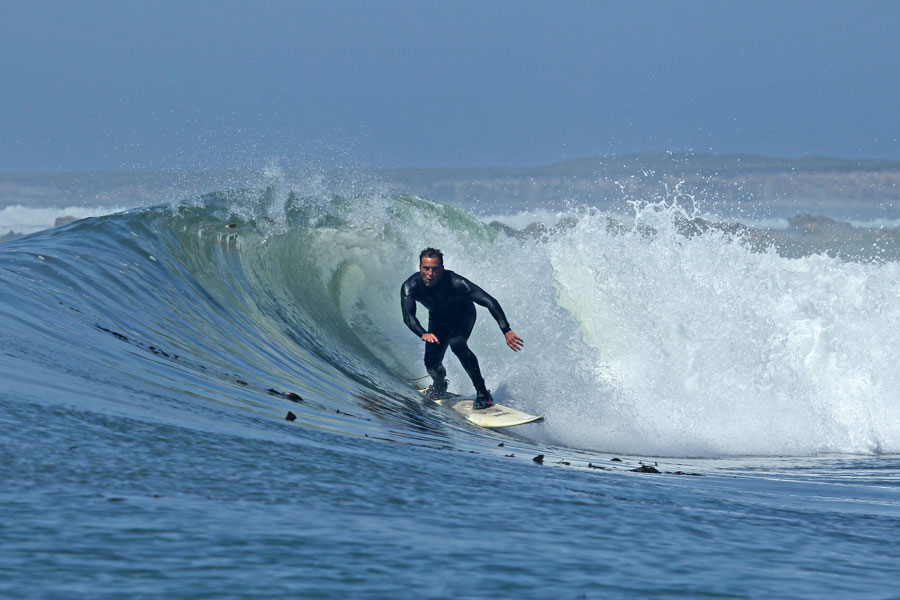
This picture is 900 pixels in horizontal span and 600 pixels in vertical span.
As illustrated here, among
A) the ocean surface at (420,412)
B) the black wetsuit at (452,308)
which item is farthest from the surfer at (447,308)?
the ocean surface at (420,412)

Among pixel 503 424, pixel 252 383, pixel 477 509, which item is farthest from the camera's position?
pixel 503 424

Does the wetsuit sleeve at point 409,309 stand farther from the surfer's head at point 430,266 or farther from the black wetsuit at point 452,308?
the surfer's head at point 430,266

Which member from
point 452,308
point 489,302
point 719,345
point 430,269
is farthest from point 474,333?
point 430,269

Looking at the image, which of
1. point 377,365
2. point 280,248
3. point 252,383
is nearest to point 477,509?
point 252,383

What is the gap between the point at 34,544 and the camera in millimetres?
3092

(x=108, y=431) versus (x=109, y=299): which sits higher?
(x=109, y=299)

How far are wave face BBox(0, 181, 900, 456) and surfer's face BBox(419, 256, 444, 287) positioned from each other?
130 cm

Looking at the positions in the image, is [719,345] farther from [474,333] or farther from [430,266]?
[430,266]

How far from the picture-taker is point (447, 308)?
A: 1004 cm

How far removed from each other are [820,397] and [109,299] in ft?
27.7

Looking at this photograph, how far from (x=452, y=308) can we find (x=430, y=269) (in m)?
0.61

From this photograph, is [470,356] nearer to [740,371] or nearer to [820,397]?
[740,371]

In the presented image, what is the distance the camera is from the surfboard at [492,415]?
9.42 meters

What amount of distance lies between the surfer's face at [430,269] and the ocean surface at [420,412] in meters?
1.33
